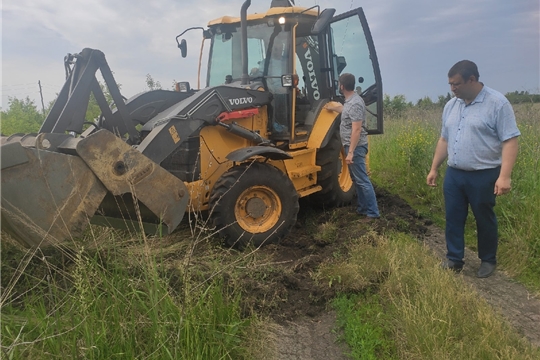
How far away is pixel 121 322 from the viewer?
Result: 102 inches

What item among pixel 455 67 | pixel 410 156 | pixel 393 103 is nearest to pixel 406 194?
pixel 410 156

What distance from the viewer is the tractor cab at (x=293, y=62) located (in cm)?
579

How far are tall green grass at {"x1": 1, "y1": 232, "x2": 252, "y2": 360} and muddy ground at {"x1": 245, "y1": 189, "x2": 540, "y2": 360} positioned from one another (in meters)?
0.43

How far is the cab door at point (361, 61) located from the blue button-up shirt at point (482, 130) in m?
2.35

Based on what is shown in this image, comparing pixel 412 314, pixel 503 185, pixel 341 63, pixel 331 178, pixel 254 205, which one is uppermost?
pixel 341 63

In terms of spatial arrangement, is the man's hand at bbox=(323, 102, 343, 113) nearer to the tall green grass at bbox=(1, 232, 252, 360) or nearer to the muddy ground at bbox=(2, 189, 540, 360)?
the muddy ground at bbox=(2, 189, 540, 360)

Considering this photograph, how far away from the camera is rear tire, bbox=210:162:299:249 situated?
15.5 ft

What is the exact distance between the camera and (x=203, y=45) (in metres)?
6.68

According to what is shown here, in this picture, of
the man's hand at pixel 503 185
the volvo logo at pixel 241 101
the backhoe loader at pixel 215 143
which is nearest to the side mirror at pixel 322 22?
the backhoe loader at pixel 215 143

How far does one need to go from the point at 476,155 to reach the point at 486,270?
111 cm

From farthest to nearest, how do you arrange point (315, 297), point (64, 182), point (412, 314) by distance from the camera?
point (315, 297), point (64, 182), point (412, 314)

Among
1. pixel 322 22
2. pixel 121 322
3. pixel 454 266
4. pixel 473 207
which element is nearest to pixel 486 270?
pixel 454 266

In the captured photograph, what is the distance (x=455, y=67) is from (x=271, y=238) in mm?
2513

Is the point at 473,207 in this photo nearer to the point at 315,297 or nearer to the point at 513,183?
the point at 315,297
